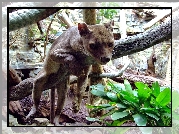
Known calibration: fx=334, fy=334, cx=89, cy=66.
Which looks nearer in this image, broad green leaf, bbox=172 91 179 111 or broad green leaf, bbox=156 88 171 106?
broad green leaf, bbox=156 88 171 106

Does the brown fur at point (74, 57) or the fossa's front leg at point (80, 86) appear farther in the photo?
the fossa's front leg at point (80, 86)

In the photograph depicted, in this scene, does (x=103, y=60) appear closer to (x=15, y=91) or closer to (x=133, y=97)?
(x=133, y=97)

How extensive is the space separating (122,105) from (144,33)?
1.93 feet

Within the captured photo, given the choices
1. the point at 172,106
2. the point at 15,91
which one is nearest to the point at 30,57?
the point at 15,91

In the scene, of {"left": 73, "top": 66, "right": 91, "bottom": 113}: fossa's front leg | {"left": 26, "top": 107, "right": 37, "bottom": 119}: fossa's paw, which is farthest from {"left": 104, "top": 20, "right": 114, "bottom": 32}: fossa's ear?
{"left": 26, "top": 107, "right": 37, "bottom": 119}: fossa's paw

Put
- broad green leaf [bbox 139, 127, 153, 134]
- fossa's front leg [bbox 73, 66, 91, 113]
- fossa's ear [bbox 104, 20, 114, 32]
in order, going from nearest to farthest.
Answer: broad green leaf [bbox 139, 127, 153, 134], fossa's ear [bbox 104, 20, 114, 32], fossa's front leg [bbox 73, 66, 91, 113]

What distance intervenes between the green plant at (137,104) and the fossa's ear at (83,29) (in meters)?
0.43

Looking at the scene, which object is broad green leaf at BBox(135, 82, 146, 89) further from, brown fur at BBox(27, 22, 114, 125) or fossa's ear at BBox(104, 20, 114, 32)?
fossa's ear at BBox(104, 20, 114, 32)

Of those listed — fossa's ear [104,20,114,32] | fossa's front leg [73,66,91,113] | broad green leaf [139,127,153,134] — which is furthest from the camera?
fossa's front leg [73,66,91,113]

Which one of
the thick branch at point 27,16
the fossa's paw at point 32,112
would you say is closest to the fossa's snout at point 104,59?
the thick branch at point 27,16

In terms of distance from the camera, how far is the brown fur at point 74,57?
241 cm

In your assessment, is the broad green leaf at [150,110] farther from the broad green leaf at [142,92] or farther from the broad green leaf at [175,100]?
the broad green leaf at [175,100]

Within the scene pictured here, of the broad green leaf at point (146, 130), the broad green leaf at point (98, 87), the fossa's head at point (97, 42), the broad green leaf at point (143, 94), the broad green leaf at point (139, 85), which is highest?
the fossa's head at point (97, 42)

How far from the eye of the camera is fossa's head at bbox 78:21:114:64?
239cm
